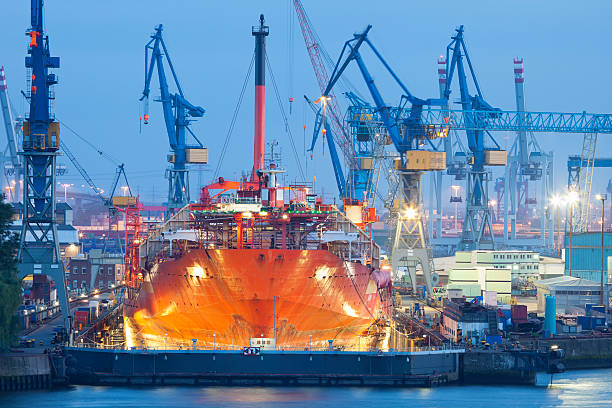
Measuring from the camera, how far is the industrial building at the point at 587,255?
373 ft

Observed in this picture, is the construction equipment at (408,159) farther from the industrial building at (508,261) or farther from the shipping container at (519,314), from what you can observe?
the shipping container at (519,314)

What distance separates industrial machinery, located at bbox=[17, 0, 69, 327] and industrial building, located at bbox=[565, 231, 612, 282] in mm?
50829

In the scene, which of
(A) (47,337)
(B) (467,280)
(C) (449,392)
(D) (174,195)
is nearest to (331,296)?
(C) (449,392)

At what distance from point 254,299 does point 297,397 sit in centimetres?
625

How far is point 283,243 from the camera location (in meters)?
68.0

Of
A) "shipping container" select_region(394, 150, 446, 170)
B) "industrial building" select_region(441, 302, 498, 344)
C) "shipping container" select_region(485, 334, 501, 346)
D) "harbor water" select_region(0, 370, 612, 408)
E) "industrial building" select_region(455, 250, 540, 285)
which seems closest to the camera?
"harbor water" select_region(0, 370, 612, 408)

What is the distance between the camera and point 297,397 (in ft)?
207

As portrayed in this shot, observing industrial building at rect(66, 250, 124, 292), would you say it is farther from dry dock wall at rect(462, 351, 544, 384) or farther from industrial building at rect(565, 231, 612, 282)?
dry dock wall at rect(462, 351, 544, 384)

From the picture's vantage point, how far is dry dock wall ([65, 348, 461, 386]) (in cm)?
6575

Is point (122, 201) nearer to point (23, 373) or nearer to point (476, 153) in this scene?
point (476, 153)

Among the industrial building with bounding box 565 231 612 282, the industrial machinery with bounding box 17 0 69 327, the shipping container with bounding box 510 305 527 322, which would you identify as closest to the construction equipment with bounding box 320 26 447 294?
the industrial building with bounding box 565 231 612 282

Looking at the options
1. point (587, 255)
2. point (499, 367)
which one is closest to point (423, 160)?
point (587, 255)

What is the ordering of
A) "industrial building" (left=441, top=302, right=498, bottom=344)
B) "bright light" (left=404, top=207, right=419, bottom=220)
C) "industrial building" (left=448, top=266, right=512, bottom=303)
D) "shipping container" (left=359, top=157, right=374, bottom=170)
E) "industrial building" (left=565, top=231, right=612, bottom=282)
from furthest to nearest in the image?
"shipping container" (left=359, top=157, right=374, bottom=170) → "bright light" (left=404, top=207, right=419, bottom=220) → "industrial building" (left=565, top=231, right=612, bottom=282) → "industrial building" (left=448, top=266, right=512, bottom=303) → "industrial building" (left=441, top=302, right=498, bottom=344)

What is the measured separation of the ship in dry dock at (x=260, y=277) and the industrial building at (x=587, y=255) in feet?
146
